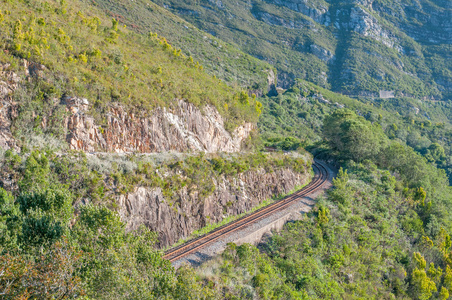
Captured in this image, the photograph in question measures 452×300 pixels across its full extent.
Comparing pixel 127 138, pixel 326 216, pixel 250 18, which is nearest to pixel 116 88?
pixel 127 138

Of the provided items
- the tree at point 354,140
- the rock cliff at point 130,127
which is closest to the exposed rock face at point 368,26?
the tree at point 354,140

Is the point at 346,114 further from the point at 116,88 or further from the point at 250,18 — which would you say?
the point at 250,18

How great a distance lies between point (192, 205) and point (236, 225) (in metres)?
3.26

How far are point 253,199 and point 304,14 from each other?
137038 millimetres

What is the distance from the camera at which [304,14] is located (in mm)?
142125

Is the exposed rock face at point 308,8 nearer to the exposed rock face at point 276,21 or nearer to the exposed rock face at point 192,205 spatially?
the exposed rock face at point 276,21

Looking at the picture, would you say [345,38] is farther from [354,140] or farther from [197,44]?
[354,140]

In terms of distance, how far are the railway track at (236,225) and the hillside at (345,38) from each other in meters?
79.4

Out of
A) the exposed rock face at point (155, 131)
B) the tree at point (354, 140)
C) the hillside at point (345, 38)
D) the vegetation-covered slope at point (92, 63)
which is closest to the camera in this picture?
the vegetation-covered slope at point (92, 63)

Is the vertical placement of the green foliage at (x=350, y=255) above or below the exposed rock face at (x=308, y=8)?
below

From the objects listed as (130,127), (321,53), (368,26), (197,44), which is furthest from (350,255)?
(368,26)

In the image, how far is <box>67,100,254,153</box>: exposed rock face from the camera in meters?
19.6

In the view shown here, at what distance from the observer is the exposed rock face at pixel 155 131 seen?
19641 millimetres

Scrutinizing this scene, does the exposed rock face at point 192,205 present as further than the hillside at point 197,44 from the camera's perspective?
No
